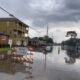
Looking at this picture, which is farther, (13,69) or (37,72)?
(13,69)

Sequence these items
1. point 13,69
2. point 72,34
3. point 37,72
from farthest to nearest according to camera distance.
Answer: point 72,34, point 13,69, point 37,72

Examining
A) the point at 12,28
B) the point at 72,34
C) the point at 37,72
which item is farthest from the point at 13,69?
the point at 72,34

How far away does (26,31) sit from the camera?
346 feet

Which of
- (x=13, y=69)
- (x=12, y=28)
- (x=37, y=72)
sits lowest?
(x=37, y=72)

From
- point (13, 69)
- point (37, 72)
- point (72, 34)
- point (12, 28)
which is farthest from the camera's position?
point (72, 34)

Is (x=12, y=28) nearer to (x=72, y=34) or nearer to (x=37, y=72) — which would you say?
(x=37, y=72)

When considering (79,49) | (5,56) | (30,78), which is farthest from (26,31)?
(30,78)

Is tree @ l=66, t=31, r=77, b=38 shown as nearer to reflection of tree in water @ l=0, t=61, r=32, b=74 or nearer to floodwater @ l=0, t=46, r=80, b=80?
floodwater @ l=0, t=46, r=80, b=80

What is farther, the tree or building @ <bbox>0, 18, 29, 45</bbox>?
the tree

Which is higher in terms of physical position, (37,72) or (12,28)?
(12,28)

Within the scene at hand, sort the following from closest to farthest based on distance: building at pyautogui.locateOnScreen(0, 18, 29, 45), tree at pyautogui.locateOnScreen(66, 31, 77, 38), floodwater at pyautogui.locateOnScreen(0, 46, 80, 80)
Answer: floodwater at pyautogui.locateOnScreen(0, 46, 80, 80) < building at pyautogui.locateOnScreen(0, 18, 29, 45) < tree at pyautogui.locateOnScreen(66, 31, 77, 38)

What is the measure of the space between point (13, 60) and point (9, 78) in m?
11.4

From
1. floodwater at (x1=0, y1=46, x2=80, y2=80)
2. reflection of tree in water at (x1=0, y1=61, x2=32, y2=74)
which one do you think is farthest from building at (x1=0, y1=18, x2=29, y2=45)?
reflection of tree in water at (x1=0, y1=61, x2=32, y2=74)

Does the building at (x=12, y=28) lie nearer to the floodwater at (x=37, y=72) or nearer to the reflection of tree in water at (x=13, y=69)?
the floodwater at (x=37, y=72)
